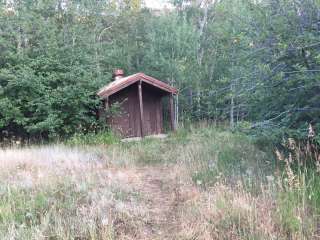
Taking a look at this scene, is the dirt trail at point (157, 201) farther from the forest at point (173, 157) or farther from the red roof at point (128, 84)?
the red roof at point (128, 84)

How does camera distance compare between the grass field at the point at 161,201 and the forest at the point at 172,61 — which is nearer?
the grass field at the point at 161,201

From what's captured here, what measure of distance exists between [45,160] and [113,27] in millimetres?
14589

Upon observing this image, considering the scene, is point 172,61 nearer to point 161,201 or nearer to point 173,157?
point 173,157

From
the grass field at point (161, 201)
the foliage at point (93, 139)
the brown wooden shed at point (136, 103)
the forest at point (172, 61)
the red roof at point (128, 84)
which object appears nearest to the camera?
the grass field at point (161, 201)

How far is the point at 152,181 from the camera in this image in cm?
572

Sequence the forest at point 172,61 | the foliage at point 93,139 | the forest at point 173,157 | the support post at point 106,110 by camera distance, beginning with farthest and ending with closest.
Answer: the support post at point 106,110 < the foliage at point 93,139 < the forest at point 172,61 < the forest at point 173,157

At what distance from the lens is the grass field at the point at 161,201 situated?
3105mm

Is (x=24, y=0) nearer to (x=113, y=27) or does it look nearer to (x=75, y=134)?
(x=113, y=27)

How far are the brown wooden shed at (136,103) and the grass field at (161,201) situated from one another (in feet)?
21.4

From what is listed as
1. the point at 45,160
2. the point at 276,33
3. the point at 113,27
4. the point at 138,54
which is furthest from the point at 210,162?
the point at 113,27

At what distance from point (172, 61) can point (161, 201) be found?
11272 millimetres

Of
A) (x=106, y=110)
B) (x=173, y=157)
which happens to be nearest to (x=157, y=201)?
(x=173, y=157)

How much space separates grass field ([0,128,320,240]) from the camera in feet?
10.2

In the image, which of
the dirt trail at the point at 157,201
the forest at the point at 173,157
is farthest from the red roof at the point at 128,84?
the dirt trail at the point at 157,201
